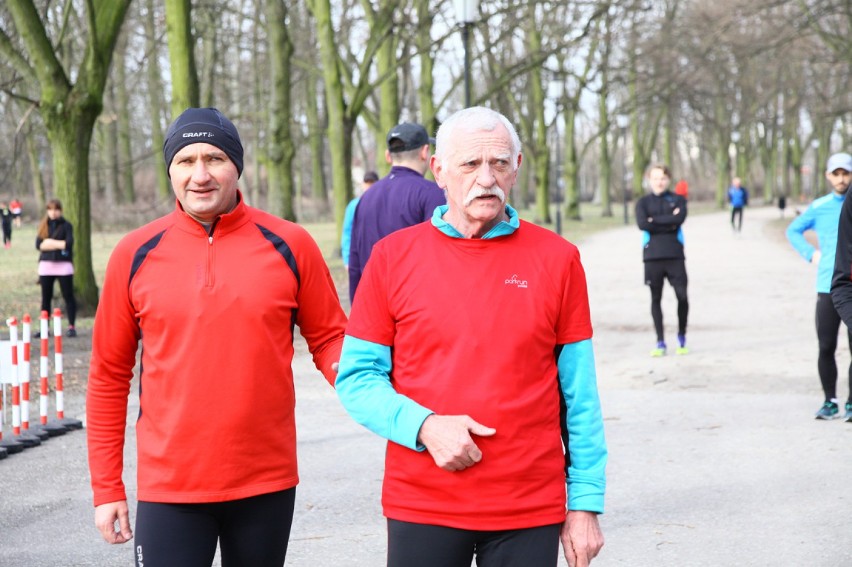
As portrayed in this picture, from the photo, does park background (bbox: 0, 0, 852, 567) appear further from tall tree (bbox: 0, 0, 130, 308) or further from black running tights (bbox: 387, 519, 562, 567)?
black running tights (bbox: 387, 519, 562, 567)

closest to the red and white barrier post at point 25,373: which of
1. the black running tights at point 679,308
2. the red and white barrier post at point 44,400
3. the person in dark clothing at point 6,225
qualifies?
the red and white barrier post at point 44,400

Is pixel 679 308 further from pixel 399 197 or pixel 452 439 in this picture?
pixel 452 439

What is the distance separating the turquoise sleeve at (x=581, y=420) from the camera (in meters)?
3.05

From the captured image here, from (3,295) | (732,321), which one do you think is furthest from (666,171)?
(3,295)

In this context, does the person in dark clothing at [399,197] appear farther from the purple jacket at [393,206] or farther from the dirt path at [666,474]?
the dirt path at [666,474]

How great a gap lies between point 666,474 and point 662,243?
18.3 feet

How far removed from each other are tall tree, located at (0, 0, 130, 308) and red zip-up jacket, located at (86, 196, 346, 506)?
44.7ft

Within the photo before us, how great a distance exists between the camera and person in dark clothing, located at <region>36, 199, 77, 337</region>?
15555mm

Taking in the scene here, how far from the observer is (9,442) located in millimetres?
8594

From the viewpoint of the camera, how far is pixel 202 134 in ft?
11.3

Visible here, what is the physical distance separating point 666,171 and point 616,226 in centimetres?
3626

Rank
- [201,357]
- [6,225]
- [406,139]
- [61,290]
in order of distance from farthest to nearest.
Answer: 1. [6,225]
2. [61,290]
3. [406,139]
4. [201,357]

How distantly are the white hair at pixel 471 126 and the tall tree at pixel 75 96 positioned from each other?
14070 millimetres

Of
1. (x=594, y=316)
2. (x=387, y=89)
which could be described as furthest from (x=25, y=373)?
(x=387, y=89)
